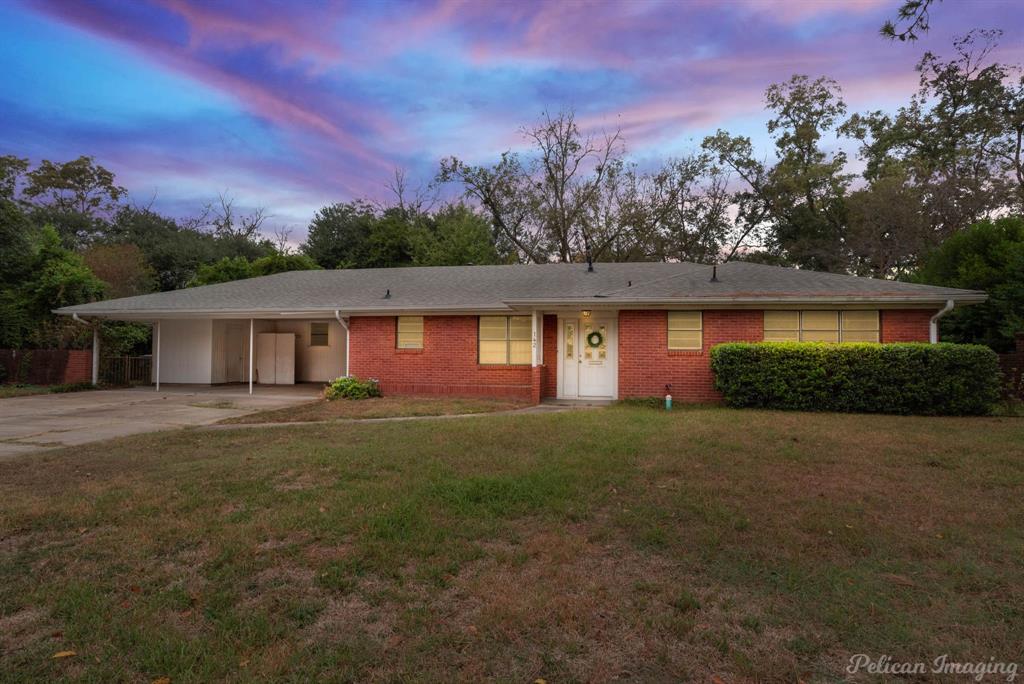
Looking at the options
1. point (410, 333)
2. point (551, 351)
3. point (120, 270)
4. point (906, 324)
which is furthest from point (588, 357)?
point (120, 270)

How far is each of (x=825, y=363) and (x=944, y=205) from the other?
2029cm

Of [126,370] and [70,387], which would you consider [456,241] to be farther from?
[70,387]

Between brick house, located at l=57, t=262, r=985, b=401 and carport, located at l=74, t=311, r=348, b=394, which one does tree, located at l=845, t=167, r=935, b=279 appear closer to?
brick house, located at l=57, t=262, r=985, b=401

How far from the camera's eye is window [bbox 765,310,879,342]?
1277cm

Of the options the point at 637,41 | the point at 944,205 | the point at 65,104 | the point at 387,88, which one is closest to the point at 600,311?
the point at 637,41

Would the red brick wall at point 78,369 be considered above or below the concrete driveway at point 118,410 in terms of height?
above

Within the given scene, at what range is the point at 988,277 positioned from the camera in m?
14.6

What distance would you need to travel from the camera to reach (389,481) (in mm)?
5801

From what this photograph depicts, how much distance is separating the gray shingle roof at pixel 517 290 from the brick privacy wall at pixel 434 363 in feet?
2.01

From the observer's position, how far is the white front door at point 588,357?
46.2 ft

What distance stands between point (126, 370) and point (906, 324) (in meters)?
22.3

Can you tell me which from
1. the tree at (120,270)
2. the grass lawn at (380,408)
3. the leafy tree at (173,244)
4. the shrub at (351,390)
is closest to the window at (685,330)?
the grass lawn at (380,408)

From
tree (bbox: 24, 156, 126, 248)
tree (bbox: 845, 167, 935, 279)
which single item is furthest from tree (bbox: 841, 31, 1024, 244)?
tree (bbox: 24, 156, 126, 248)

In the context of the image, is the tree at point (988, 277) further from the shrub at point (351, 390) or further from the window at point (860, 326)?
the shrub at point (351, 390)
